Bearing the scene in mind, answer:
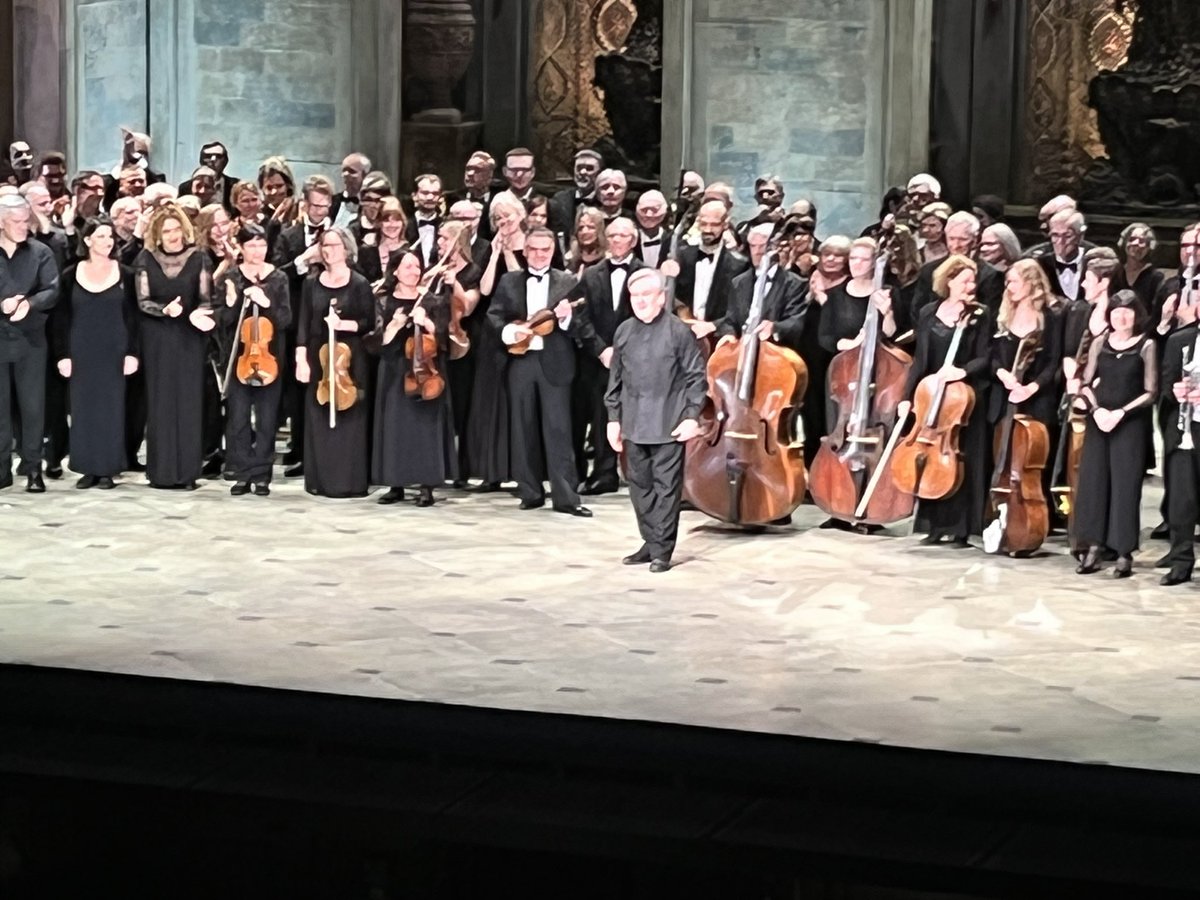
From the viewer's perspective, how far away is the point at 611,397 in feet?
39.7

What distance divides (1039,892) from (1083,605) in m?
→ 4.99

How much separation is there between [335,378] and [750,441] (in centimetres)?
238

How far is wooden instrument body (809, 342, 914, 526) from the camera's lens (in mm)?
12617

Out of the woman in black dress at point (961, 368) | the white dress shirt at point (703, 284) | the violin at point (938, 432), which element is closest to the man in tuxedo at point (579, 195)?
the white dress shirt at point (703, 284)

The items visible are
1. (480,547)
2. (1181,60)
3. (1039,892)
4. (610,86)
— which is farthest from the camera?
(610,86)

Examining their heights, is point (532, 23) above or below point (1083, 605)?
above

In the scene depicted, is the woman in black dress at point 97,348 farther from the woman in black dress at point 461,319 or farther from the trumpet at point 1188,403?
the trumpet at point 1188,403

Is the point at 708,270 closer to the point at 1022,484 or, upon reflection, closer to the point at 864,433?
the point at 864,433

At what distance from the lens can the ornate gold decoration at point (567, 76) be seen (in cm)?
2239

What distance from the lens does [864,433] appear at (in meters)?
12.6

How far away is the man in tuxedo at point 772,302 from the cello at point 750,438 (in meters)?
0.19

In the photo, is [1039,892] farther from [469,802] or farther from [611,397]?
[611,397]

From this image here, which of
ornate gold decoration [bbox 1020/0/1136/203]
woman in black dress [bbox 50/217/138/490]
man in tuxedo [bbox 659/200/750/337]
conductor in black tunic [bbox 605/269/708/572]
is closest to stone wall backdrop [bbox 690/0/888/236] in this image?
ornate gold decoration [bbox 1020/0/1136/203]

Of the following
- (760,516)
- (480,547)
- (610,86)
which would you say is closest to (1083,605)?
(760,516)
